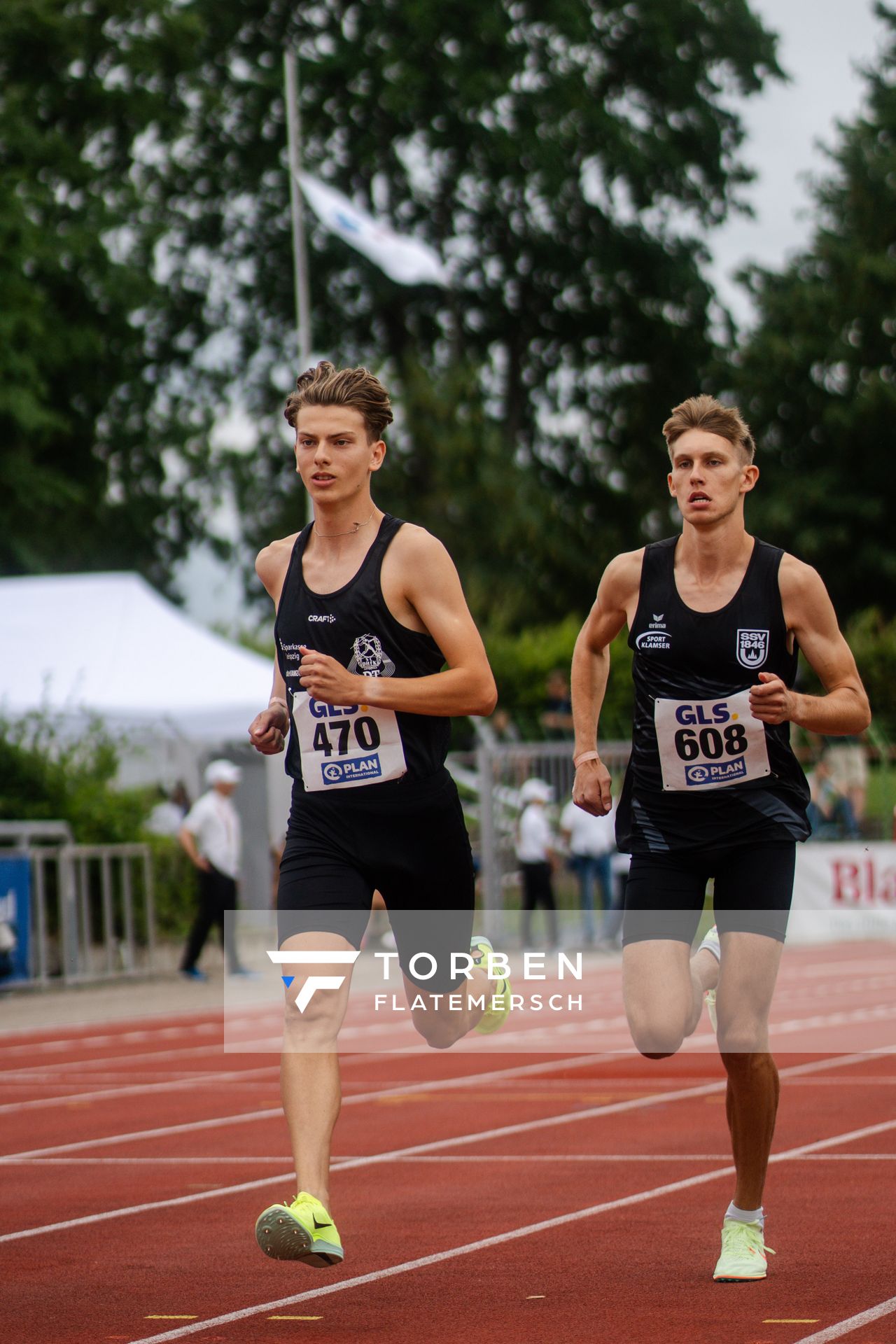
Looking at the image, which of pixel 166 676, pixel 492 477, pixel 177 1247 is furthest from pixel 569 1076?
pixel 492 477

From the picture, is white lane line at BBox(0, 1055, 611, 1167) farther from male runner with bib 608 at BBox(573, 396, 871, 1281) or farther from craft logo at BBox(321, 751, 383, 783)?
male runner with bib 608 at BBox(573, 396, 871, 1281)

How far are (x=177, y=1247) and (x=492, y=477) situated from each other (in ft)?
116

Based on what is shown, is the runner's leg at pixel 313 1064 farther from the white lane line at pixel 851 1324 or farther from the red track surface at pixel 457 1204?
the white lane line at pixel 851 1324

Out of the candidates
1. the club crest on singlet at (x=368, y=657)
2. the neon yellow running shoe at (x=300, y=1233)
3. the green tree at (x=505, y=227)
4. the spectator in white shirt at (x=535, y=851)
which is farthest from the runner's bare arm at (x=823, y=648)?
the green tree at (x=505, y=227)

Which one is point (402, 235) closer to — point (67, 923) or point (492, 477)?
point (492, 477)

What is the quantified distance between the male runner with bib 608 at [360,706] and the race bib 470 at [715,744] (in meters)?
0.53

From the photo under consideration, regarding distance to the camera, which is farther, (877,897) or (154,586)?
(154,586)

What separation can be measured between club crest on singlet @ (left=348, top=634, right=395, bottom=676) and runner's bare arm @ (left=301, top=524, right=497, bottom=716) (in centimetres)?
9

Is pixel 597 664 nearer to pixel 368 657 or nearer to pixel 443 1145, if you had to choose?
pixel 368 657

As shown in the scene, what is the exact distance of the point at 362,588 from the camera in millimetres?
5668

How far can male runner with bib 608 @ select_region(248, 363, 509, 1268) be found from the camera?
5590 mm

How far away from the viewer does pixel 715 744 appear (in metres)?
5.92

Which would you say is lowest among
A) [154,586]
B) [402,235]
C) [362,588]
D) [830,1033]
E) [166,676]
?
[830,1033]

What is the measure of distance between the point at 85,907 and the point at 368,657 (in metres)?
14.1
